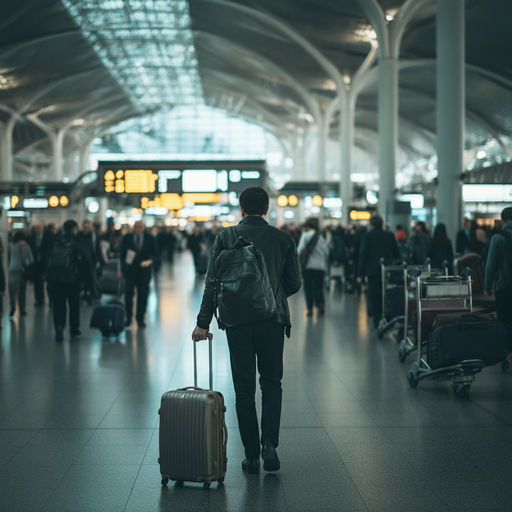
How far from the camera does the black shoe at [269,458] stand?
14.1 feet

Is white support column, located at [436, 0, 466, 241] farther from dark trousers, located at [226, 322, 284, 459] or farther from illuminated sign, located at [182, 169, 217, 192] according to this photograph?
dark trousers, located at [226, 322, 284, 459]

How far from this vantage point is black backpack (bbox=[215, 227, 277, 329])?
408cm

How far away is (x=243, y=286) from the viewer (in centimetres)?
408

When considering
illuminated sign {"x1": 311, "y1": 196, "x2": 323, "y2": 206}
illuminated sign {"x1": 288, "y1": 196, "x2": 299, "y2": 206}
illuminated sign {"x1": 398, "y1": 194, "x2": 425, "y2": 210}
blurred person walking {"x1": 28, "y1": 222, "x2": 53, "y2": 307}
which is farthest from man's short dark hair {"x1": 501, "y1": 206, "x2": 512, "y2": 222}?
illuminated sign {"x1": 311, "y1": 196, "x2": 323, "y2": 206}

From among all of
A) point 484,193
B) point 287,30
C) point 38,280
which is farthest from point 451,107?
point 287,30

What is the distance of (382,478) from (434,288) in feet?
10.9

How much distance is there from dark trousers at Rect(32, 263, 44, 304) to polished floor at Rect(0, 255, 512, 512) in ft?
17.8

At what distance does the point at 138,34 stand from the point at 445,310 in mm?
34149

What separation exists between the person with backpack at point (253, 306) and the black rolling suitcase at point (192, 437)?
30cm

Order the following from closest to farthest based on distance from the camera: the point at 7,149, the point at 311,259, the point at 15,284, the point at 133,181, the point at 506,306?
the point at 506,306, the point at 15,284, the point at 311,259, the point at 133,181, the point at 7,149

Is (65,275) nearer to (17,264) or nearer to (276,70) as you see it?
(17,264)

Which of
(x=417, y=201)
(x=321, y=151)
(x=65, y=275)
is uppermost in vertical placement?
(x=321, y=151)

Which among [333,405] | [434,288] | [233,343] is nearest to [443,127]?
[434,288]

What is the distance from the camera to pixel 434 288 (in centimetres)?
719
